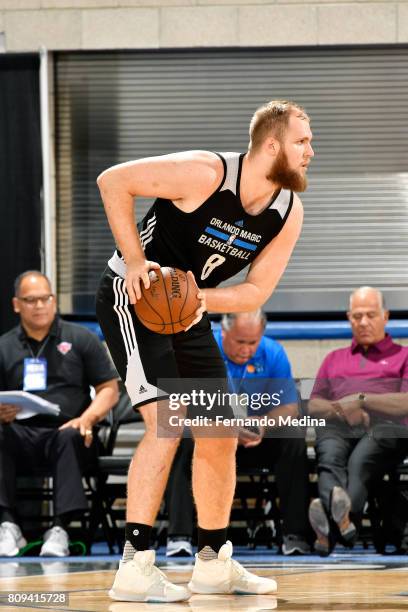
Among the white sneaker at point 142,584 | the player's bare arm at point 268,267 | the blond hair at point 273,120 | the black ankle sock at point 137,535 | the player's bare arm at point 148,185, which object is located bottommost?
the white sneaker at point 142,584

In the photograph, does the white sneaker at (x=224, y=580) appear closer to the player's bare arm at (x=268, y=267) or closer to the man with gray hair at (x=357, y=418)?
the player's bare arm at (x=268, y=267)

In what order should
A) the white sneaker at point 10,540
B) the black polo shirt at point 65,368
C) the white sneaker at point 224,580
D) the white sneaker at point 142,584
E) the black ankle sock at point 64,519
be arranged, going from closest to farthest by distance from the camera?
the white sneaker at point 142,584 < the white sneaker at point 224,580 < the white sneaker at point 10,540 < the black ankle sock at point 64,519 < the black polo shirt at point 65,368

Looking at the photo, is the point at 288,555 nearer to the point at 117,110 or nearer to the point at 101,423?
the point at 101,423

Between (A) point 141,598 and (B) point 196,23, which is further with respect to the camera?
(B) point 196,23

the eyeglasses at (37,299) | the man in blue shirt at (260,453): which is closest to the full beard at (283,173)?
the man in blue shirt at (260,453)

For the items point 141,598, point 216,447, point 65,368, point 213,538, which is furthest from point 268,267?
point 65,368

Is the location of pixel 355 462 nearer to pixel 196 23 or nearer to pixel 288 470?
pixel 288 470

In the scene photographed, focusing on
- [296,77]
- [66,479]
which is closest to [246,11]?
[296,77]

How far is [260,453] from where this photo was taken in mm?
5707

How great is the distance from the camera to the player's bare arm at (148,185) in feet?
10.9

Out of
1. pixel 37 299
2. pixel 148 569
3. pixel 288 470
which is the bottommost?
pixel 148 569

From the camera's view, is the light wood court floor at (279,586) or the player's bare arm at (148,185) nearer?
the light wood court floor at (279,586)

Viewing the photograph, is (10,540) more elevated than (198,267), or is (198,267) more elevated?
(198,267)

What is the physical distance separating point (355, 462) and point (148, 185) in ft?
8.73
